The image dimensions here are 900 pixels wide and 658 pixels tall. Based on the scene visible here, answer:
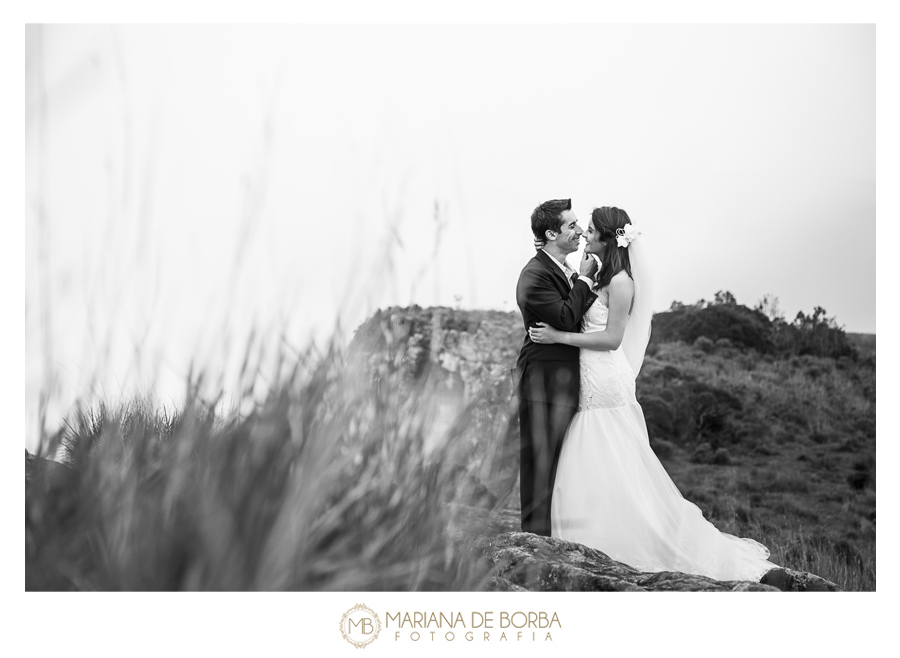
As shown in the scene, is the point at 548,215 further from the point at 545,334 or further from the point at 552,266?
the point at 545,334

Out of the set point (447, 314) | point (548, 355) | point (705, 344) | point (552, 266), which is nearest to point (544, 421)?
point (548, 355)

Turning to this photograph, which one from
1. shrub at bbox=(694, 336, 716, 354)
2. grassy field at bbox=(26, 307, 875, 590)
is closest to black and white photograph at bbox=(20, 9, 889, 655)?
grassy field at bbox=(26, 307, 875, 590)

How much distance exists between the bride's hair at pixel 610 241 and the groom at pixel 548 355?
90 millimetres

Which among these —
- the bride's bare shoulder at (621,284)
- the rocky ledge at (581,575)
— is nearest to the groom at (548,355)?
the bride's bare shoulder at (621,284)

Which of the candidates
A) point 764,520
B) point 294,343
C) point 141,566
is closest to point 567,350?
point 294,343

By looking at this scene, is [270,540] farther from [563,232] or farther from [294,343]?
[563,232]

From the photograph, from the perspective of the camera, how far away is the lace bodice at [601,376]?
13.3ft

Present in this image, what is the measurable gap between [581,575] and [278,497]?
6.58 ft

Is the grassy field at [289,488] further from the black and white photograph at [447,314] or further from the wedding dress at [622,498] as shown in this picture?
the wedding dress at [622,498]

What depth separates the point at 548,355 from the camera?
411 centimetres

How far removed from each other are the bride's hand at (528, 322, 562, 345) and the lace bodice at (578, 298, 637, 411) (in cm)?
21
